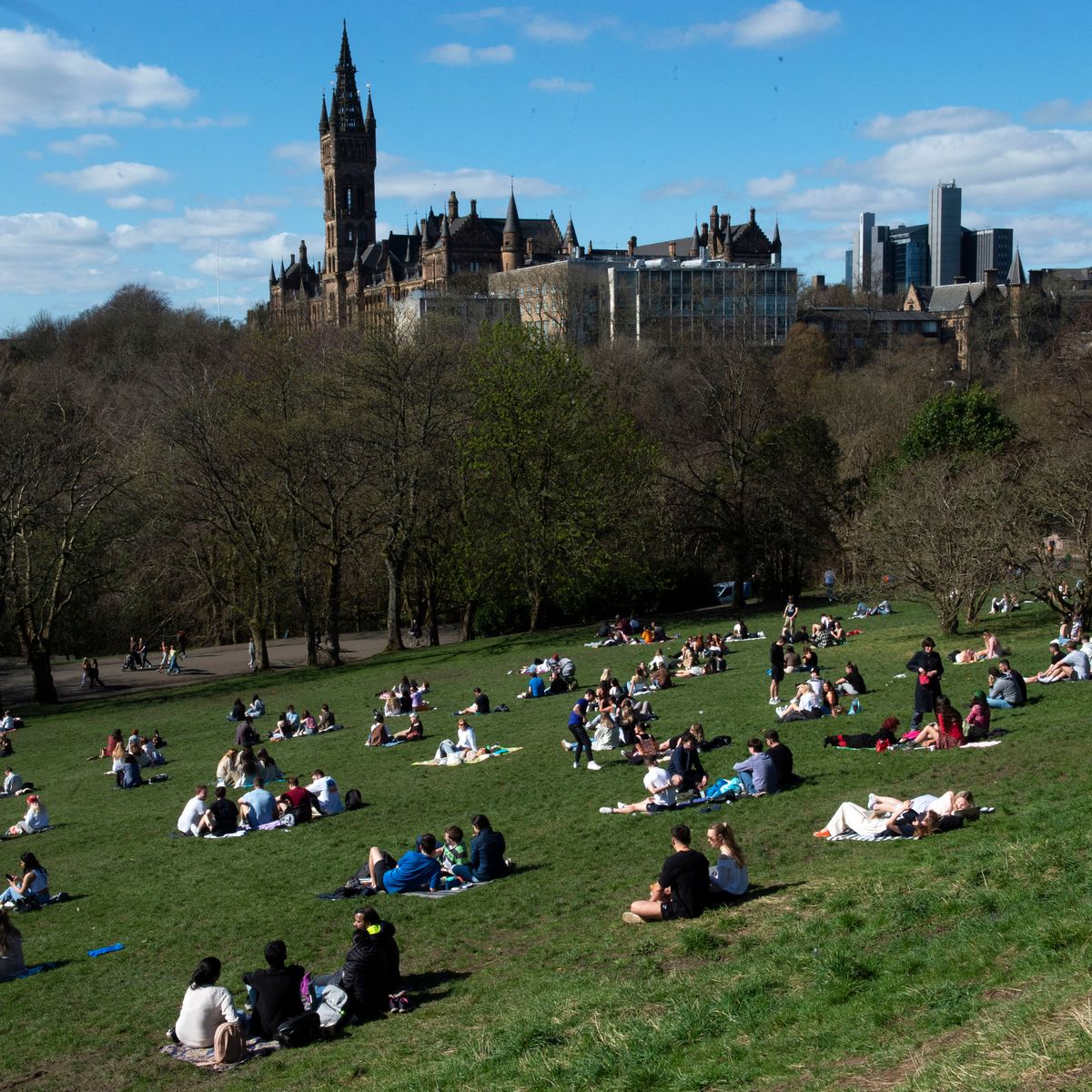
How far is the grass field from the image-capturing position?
826cm

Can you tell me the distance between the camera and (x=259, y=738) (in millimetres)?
27891

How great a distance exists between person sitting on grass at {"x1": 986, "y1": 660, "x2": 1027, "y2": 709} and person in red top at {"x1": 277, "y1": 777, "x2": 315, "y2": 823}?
10614 millimetres

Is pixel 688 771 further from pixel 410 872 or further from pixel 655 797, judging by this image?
pixel 410 872

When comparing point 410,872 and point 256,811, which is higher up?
point 410,872

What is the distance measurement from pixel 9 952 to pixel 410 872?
4217 mm

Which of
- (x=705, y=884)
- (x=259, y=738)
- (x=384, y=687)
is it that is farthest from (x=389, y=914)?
(x=384, y=687)

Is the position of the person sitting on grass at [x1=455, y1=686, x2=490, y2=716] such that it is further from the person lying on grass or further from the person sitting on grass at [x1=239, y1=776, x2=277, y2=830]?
the person lying on grass

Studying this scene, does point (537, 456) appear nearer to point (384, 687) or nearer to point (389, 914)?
point (384, 687)

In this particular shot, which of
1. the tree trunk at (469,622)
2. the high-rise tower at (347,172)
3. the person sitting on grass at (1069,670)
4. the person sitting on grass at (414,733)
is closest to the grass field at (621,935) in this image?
the person sitting on grass at (1069,670)

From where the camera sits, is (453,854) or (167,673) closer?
(453,854)

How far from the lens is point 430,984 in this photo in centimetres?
1153

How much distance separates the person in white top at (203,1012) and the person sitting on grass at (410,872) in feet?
13.1

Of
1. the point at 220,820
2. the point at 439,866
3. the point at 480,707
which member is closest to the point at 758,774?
the point at 439,866

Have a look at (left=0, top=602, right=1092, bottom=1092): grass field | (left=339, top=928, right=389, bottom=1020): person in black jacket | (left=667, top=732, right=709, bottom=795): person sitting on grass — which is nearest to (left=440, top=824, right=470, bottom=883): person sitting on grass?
(left=0, top=602, right=1092, bottom=1092): grass field
